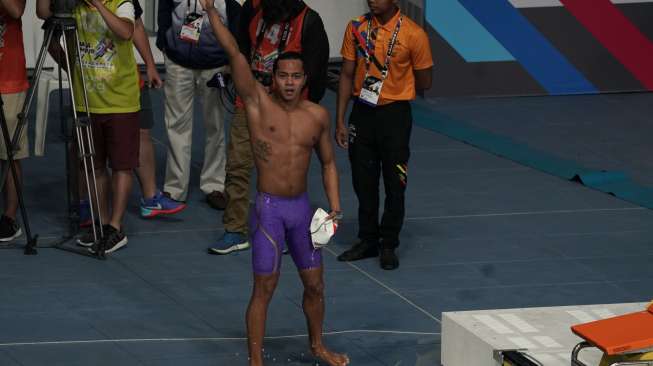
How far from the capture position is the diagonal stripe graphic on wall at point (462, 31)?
14805 mm

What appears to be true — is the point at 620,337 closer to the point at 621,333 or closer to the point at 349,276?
the point at 621,333

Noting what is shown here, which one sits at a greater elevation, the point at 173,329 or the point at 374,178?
the point at 374,178

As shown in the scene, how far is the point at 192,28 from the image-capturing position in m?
10.3

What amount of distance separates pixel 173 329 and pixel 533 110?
24.3 ft

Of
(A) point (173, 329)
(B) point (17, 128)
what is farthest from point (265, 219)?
(B) point (17, 128)

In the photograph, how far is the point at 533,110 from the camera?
47.9 ft

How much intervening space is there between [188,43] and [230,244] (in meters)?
1.71

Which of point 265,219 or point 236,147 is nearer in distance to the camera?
point 265,219

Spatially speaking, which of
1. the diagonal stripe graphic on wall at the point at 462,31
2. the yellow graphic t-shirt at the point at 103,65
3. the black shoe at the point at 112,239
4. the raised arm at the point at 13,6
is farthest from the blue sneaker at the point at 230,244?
the diagonal stripe graphic on wall at the point at 462,31

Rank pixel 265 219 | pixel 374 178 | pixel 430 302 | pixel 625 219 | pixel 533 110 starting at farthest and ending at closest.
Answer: pixel 533 110 < pixel 625 219 < pixel 374 178 < pixel 430 302 < pixel 265 219

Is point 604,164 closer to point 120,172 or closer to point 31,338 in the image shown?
point 120,172

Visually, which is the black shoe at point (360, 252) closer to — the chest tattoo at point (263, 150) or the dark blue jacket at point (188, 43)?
the dark blue jacket at point (188, 43)

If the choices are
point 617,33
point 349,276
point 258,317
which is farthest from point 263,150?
point 617,33

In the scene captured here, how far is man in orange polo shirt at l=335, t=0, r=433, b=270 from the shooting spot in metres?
9.21
